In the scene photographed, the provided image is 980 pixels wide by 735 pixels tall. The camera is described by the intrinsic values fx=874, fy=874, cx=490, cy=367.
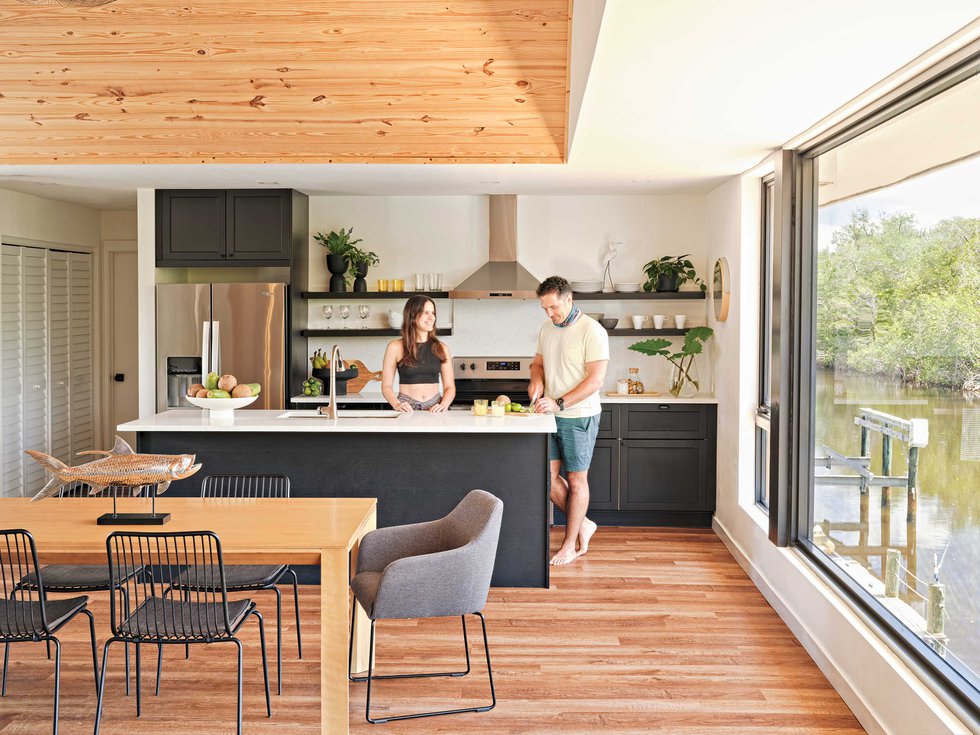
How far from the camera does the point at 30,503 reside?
3.52 m

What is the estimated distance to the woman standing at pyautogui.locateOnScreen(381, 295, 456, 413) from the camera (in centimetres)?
509

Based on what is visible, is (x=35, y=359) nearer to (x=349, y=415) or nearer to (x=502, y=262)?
(x=349, y=415)

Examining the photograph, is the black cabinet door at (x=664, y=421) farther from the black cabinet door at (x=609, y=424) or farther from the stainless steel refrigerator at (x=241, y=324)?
the stainless steel refrigerator at (x=241, y=324)

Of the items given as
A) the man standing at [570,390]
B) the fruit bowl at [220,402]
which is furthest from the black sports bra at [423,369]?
the fruit bowl at [220,402]

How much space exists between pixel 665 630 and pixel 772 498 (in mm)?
933

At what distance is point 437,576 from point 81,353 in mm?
5516

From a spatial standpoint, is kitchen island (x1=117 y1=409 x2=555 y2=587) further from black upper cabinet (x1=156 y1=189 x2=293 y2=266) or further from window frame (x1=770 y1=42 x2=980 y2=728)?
black upper cabinet (x1=156 y1=189 x2=293 y2=266)

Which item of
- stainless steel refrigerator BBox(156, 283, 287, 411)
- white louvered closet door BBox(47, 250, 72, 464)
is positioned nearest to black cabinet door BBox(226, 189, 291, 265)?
stainless steel refrigerator BBox(156, 283, 287, 411)

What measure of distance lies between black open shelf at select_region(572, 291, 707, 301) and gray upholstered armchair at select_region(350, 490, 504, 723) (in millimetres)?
3431

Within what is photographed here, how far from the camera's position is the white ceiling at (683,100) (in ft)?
8.21

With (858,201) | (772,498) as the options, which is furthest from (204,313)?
(858,201)

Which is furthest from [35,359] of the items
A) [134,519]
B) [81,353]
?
[134,519]

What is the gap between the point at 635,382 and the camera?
21.8 feet

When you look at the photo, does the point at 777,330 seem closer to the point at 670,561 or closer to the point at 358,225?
the point at 670,561
